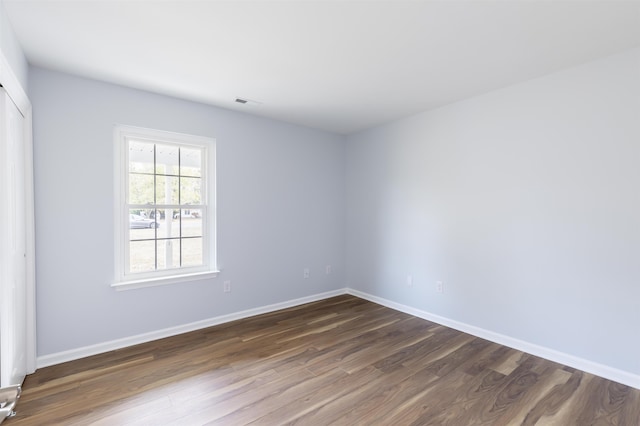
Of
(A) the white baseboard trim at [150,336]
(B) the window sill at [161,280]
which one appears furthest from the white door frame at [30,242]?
(B) the window sill at [161,280]

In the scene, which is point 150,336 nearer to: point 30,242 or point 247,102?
point 30,242

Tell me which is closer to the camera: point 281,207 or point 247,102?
point 247,102

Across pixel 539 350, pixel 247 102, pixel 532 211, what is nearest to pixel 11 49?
pixel 247 102

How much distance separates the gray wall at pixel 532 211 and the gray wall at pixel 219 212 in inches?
45.6

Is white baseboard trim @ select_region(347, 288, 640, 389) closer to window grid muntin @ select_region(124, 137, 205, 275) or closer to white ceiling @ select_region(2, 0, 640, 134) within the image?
white ceiling @ select_region(2, 0, 640, 134)

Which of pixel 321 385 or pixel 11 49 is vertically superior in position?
pixel 11 49

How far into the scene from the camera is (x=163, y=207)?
10.2ft

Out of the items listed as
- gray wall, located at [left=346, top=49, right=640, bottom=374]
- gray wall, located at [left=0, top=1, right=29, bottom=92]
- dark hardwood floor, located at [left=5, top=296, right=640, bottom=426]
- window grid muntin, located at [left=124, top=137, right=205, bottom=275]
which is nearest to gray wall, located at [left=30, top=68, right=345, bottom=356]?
window grid muntin, located at [left=124, top=137, right=205, bottom=275]

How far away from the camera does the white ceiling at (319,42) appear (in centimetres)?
176

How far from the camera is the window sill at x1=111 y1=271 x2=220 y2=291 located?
2775mm

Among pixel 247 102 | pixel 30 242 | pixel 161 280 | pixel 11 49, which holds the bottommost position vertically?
pixel 161 280

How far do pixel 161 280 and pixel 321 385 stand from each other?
6.21ft

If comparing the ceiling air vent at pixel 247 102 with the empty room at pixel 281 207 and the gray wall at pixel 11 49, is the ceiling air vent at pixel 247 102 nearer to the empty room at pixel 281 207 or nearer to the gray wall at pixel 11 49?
the empty room at pixel 281 207

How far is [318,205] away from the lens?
432 centimetres
